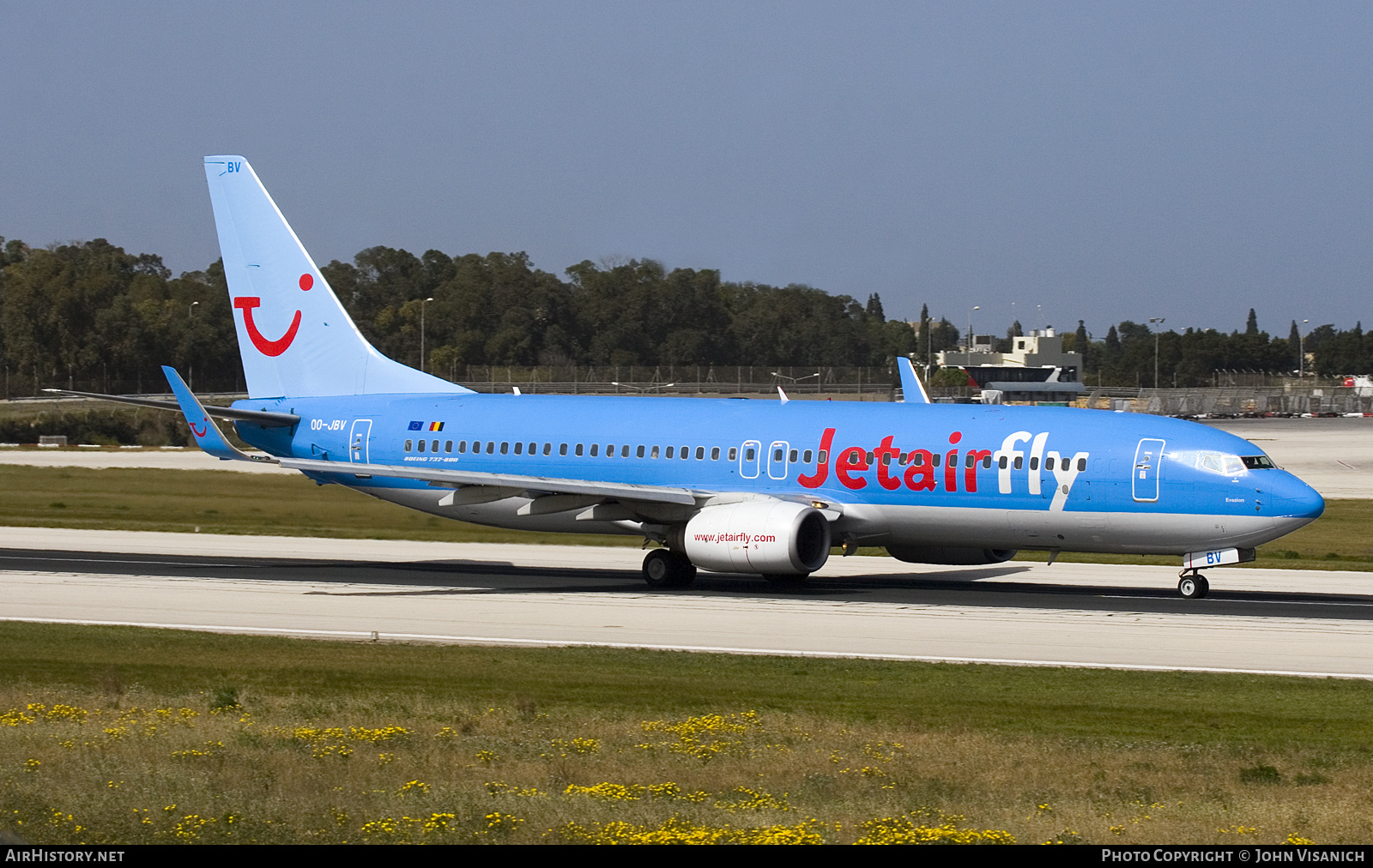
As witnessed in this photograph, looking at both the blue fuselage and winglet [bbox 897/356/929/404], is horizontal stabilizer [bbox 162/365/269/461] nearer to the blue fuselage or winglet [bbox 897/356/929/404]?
the blue fuselage

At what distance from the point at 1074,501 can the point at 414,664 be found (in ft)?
47.6

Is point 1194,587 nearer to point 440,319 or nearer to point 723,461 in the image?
point 723,461

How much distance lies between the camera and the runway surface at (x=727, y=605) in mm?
25234

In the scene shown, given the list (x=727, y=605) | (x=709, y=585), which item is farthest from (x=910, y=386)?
(x=727, y=605)

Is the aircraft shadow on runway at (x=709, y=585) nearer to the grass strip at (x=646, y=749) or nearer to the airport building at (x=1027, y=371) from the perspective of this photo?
the grass strip at (x=646, y=749)

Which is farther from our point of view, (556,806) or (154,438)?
(154,438)

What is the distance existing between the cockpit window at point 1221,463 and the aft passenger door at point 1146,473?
31.2 inches

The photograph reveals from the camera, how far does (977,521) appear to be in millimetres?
32250

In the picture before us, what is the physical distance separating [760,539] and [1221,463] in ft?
29.5

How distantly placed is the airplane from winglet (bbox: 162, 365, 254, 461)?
66 millimetres

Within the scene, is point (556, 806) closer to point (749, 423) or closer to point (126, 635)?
point (126, 635)

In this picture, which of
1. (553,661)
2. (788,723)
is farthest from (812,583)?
(788,723)

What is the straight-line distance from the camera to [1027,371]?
505 ft
